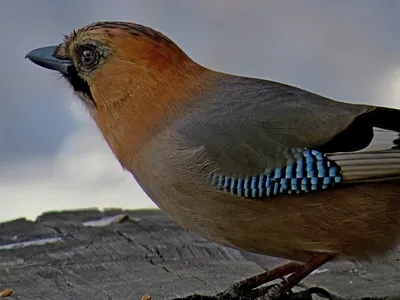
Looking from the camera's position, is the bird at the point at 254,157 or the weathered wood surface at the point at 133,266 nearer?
the bird at the point at 254,157

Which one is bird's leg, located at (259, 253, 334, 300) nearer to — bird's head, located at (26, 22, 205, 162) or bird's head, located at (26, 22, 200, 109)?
bird's head, located at (26, 22, 205, 162)

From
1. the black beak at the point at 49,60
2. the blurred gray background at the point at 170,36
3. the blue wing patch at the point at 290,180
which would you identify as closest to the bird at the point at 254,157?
the blue wing patch at the point at 290,180

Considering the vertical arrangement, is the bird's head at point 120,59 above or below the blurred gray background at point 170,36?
below

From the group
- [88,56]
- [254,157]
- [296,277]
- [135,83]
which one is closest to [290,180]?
[254,157]

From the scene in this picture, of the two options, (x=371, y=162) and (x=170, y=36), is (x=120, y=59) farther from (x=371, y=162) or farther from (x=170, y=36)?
(x=170, y=36)

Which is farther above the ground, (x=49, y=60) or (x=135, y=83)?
(x=49, y=60)

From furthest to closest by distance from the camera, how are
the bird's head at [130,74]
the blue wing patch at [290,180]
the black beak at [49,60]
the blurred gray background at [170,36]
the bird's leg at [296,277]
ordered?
the blurred gray background at [170,36]
the black beak at [49,60]
the bird's head at [130,74]
the bird's leg at [296,277]
the blue wing patch at [290,180]

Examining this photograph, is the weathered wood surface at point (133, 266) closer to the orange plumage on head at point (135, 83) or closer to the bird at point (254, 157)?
the bird at point (254, 157)
